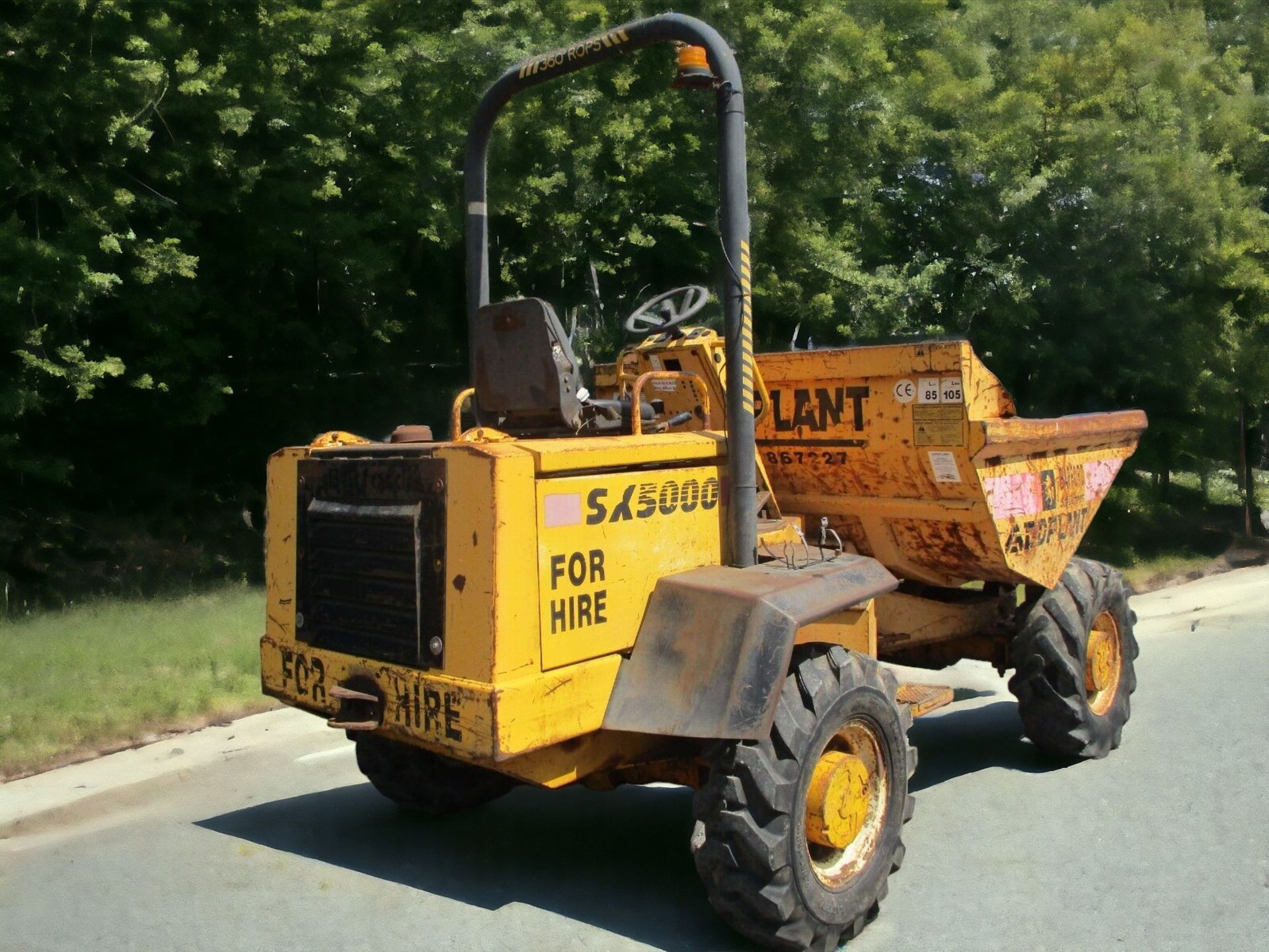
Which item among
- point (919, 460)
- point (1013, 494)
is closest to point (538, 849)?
point (919, 460)

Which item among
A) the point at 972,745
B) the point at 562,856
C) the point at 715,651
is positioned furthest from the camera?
the point at 972,745

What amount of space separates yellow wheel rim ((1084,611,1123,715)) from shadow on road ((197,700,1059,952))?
1.65 feet

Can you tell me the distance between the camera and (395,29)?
14.2m

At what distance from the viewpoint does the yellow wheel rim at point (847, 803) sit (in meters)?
4.46

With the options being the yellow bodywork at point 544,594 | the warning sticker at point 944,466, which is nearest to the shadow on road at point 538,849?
the yellow bodywork at point 544,594

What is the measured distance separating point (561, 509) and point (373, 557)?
806 mm

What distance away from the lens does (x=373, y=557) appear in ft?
15.0

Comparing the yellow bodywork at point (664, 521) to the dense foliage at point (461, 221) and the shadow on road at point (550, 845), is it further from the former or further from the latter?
the dense foliage at point (461, 221)

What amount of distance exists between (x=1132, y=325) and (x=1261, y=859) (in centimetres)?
1158

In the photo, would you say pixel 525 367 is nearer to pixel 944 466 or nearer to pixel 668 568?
pixel 668 568

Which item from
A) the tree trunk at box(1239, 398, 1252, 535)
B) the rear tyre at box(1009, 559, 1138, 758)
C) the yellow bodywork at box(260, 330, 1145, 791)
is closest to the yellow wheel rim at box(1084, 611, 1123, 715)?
the rear tyre at box(1009, 559, 1138, 758)

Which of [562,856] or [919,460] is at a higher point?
[919,460]

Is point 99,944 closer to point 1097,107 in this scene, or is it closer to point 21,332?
point 21,332

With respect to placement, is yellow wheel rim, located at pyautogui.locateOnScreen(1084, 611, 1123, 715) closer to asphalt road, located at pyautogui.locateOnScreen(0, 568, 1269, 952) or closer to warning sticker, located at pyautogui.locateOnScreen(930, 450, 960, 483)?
asphalt road, located at pyautogui.locateOnScreen(0, 568, 1269, 952)
